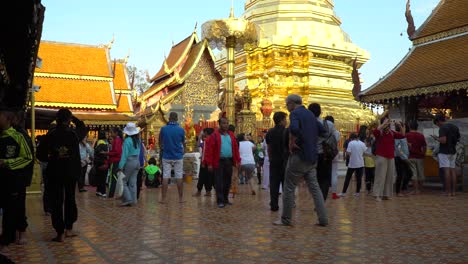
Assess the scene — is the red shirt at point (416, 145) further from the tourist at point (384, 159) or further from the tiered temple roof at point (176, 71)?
the tiered temple roof at point (176, 71)

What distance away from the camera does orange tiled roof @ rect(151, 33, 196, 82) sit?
101 feet

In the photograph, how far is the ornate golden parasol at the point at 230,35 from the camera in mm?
16219

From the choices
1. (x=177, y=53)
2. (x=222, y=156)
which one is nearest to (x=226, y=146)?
(x=222, y=156)

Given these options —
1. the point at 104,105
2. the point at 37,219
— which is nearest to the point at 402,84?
the point at 37,219

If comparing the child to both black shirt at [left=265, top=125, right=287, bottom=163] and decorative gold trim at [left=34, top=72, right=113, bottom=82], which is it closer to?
black shirt at [left=265, top=125, right=287, bottom=163]

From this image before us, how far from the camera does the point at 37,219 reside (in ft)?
25.2

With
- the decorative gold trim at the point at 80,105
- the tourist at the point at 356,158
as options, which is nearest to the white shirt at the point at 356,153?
the tourist at the point at 356,158

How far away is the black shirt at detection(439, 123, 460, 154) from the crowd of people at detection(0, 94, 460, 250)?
2 cm

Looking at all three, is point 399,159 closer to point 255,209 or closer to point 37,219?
point 255,209

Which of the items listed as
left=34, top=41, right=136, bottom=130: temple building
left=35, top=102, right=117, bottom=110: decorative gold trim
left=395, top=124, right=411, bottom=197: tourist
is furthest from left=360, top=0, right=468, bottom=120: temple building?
left=35, top=102, right=117, bottom=110: decorative gold trim

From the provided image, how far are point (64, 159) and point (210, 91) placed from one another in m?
24.5

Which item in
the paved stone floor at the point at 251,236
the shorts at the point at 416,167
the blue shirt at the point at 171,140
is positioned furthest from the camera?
the shorts at the point at 416,167

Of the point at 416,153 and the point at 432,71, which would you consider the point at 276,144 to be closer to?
the point at 416,153

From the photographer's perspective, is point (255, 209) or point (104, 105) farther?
point (104, 105)
